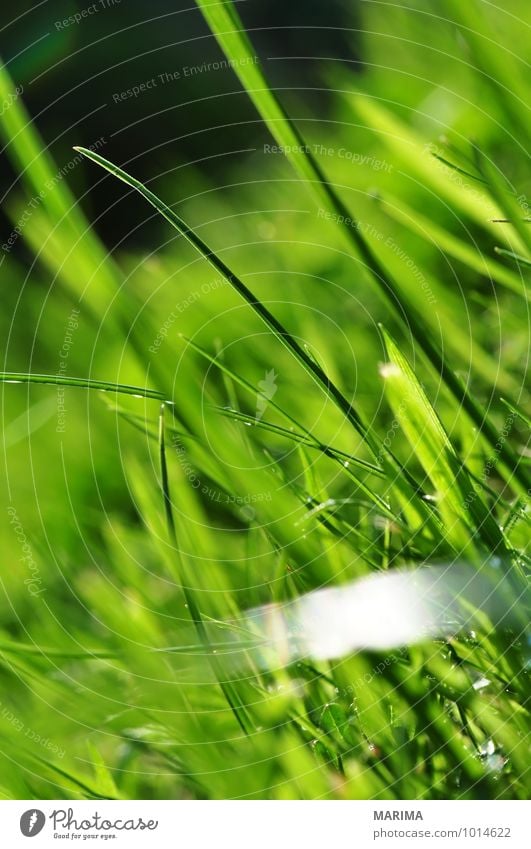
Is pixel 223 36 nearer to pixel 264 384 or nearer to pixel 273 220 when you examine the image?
pixel 264 384

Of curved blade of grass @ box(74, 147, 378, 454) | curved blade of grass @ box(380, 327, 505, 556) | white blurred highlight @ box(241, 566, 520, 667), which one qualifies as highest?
curved blade of grass @ box(74, 147, 378, 454)

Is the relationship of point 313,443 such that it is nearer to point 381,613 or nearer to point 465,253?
point 381,613

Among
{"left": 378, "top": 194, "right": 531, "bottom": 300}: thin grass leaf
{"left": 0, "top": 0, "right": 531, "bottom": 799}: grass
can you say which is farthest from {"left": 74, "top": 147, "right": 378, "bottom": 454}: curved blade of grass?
{"left": 378, "top": 194, "right": 531, "bottom": 300}: thin grass leaf

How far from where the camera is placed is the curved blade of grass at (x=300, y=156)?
41cm

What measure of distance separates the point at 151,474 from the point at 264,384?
0.37 ft

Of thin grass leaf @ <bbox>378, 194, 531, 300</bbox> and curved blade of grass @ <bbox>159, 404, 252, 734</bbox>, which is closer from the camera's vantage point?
curved blade of grass @ <bbox>159, 404, 252, 734</bbox>

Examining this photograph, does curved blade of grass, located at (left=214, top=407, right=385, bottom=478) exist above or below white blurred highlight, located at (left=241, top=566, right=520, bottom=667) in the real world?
above

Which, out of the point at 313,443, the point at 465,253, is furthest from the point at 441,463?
the point at 465,253

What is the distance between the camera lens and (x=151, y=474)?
1.94 feet

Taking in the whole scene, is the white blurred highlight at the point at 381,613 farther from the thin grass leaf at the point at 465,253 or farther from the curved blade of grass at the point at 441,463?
the thin grass leaf at the point at 465,253

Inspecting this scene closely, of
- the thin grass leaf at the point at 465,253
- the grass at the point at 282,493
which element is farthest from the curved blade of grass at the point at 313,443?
the thin grass leaf at the point at 465,253

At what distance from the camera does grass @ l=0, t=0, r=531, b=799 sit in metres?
0.39

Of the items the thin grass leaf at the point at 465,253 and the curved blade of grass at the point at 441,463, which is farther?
the thin grass leaf at the point at 465,253

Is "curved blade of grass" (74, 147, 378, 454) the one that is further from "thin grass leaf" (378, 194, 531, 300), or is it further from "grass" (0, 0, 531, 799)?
"thin grass leaf" (378, 194, 531, 300)
